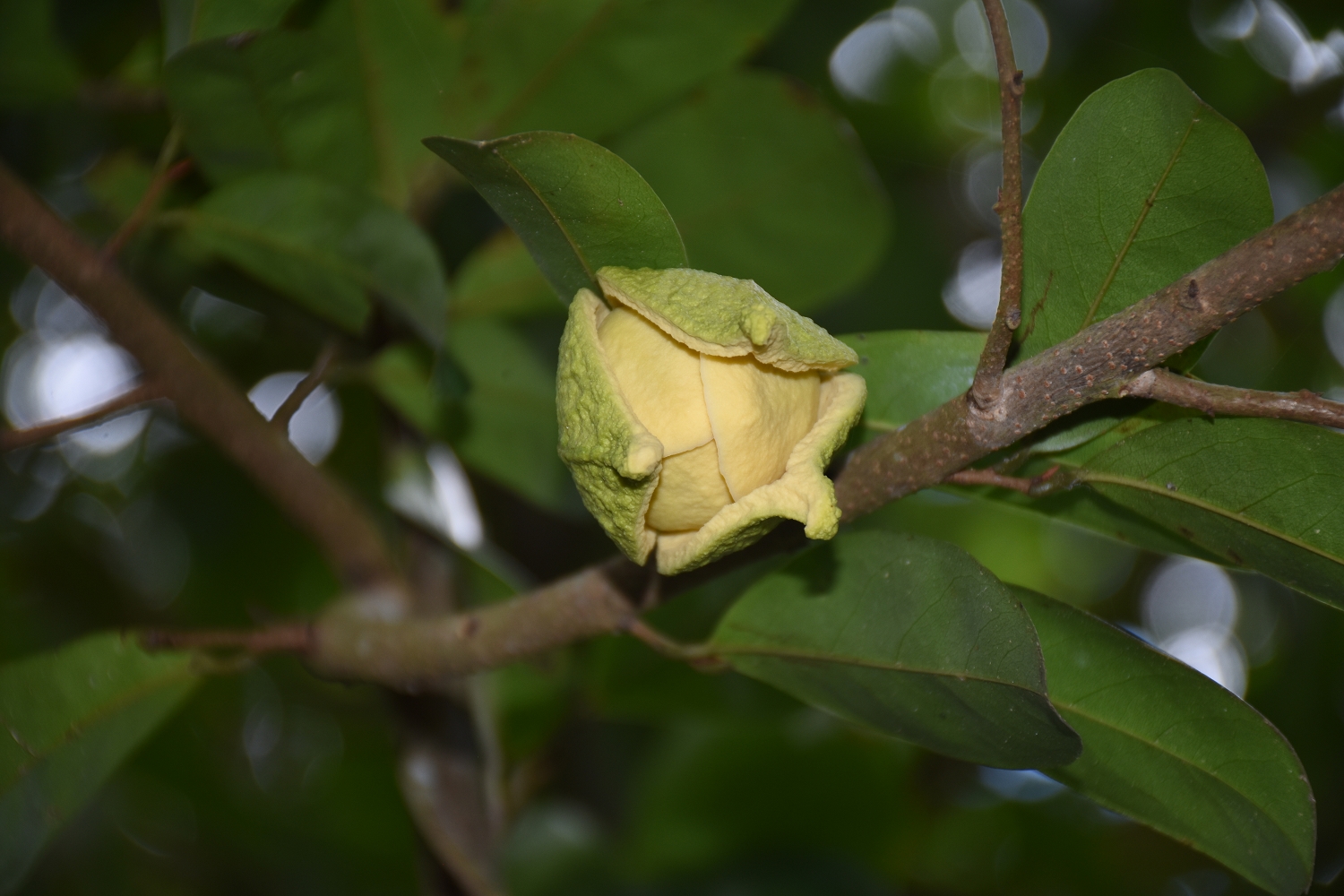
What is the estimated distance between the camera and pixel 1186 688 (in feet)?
1.97

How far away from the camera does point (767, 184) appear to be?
1.03m

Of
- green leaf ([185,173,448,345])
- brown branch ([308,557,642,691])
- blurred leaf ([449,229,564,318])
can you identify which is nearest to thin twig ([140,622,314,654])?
brown branch ([308,557,642,691])

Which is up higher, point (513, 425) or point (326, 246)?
point (326, 246)

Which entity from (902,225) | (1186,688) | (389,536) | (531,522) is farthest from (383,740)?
(1186,688)

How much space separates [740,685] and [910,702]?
86 cm

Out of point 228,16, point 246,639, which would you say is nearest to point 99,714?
point 246,639

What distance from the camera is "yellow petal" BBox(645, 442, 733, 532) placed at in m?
0.48

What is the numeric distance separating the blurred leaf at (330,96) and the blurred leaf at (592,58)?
0.13ft

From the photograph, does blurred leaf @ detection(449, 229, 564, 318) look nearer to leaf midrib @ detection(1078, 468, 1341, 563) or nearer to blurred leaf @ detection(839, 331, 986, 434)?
blurred leaf @ detection(839, 331, 986, 434)

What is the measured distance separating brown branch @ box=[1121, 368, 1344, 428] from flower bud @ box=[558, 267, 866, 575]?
6.1 inches

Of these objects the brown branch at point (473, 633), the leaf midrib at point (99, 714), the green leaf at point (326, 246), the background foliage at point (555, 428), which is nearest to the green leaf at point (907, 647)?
the background foliage at point (555, 428)

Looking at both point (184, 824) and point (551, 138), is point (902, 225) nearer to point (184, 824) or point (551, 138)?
point (551, 138)

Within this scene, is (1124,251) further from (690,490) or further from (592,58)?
(592,58)

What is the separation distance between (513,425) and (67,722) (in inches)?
20.3
